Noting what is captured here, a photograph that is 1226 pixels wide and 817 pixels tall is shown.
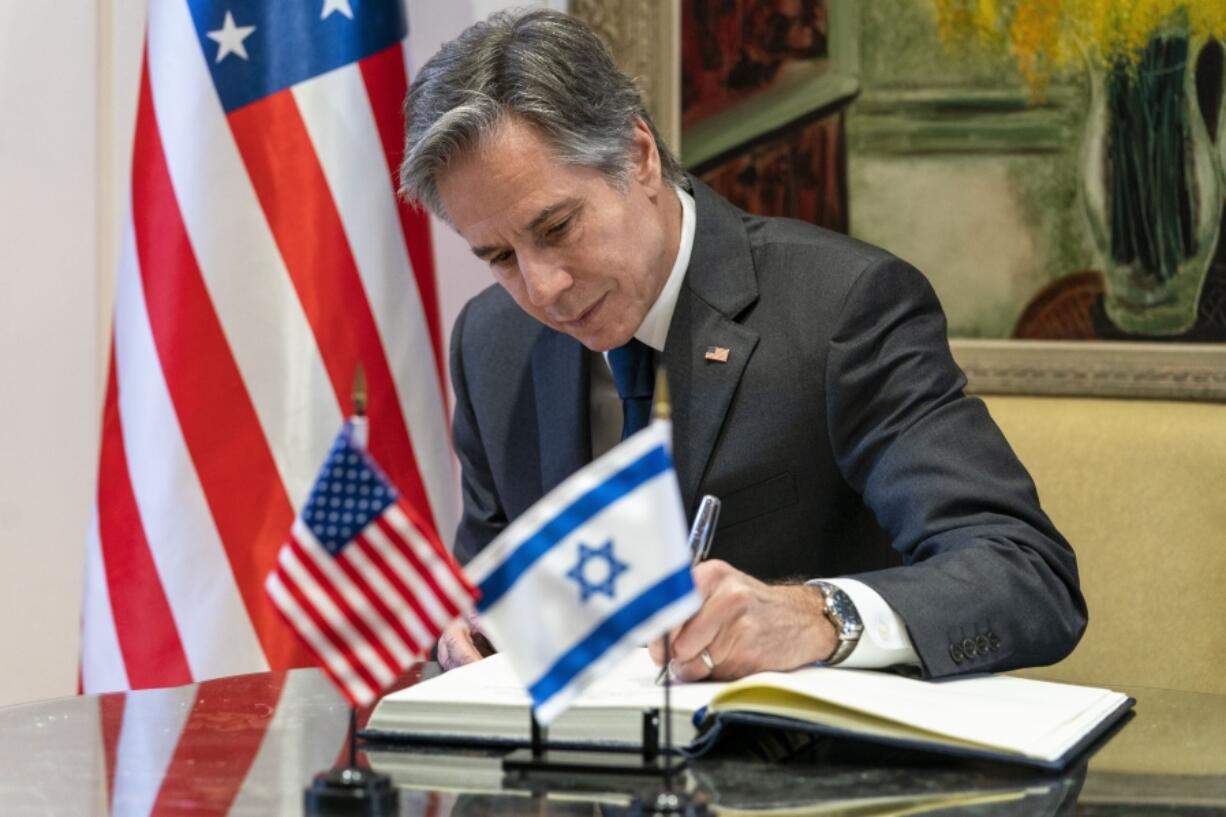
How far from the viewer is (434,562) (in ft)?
4.65

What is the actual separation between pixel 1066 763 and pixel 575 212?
111 centimetres

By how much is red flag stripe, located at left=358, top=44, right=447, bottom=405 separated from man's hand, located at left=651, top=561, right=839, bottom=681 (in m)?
1.59

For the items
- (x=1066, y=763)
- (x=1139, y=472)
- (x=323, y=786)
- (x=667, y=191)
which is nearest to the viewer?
(x=323, y=786)

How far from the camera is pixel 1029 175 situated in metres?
3.37

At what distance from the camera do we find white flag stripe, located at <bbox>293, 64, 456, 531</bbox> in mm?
3260

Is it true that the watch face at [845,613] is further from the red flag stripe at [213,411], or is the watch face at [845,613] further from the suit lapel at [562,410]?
the red flag stripe at [213,411]

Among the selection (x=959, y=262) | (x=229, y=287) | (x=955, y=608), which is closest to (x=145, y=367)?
(x=229, y=287)

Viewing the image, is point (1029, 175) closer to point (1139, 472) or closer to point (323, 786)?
point (1139, 472)

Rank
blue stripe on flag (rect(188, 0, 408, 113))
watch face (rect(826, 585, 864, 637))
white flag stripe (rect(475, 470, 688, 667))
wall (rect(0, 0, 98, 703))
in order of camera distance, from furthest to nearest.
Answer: wall (rect(0, 0, 98, 703)) → blue stripe on flag (rect(188, 0, 408, 113)) → watch face (rect(826, 585, 864, 637)) → white flag stripe (rect(475, 470, 688, 667))

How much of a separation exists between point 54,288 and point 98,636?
93 cm

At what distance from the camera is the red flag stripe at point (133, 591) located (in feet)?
10.7

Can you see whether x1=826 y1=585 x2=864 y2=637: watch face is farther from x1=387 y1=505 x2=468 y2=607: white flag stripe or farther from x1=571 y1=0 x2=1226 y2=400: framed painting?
x1=571 y1=0 x2=1226 y2=400: framed painting

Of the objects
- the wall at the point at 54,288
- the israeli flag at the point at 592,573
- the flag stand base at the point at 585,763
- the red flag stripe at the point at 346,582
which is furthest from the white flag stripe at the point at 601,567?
the wall at the point at 54,288

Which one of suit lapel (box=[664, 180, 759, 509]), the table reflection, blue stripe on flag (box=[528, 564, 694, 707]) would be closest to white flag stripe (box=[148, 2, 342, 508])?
suit lapel (box=[664, 180, 759, 509])
